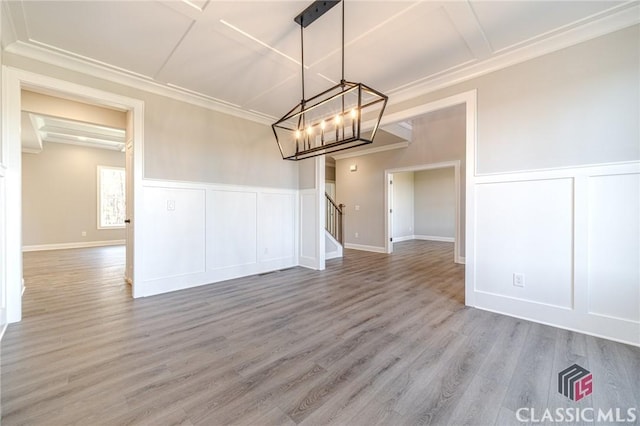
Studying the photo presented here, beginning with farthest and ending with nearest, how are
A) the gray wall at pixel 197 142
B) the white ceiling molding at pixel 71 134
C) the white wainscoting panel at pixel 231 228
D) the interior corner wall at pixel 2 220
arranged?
1. the white ceiling molding at pixel 71 134
2. the white wainscoting panel at pixel 231 228
3. the gray wall at pixel 197 142
4. the interior corner wall at pixel 2 220

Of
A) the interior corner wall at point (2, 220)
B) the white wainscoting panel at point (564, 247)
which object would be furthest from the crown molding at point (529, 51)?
the interior corner wall at point (2, 220)

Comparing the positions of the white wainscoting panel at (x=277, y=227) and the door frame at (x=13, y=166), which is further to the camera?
the white wainscoting panel at (x=277, y=227)

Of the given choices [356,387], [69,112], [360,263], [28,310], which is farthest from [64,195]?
[356,387]

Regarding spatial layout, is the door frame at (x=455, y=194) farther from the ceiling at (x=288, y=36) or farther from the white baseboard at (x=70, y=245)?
the white baseboard at (x=70, y=245)

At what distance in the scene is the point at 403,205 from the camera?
924 cm

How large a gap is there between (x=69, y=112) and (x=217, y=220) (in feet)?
8.46

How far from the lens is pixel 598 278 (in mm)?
2322

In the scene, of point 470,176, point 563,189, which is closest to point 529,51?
point 470,176

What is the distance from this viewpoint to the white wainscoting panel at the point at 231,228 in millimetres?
4117

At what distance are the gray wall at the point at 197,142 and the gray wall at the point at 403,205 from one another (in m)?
5.06

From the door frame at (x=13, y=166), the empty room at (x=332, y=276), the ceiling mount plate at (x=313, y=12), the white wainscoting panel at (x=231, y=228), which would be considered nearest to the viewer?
the empty room at (x=332, y=276)

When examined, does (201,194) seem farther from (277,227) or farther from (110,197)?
(110,197)

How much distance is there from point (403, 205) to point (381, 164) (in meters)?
2.76

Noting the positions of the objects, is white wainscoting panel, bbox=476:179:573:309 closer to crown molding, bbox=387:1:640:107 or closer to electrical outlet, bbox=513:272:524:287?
electrical outlet, bbox=513:272:524:287
